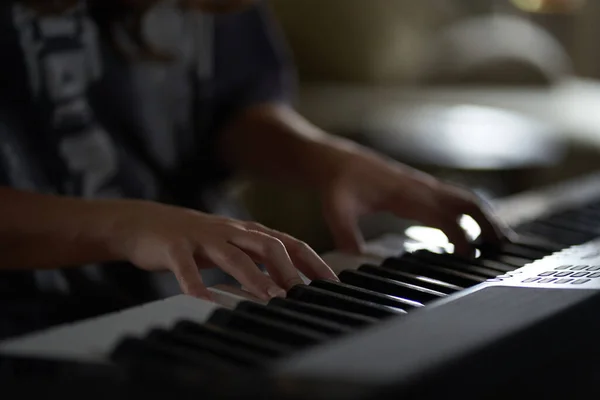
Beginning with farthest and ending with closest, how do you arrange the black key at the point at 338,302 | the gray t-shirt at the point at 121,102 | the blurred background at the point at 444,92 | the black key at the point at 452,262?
1. the blurred background at the point at 444,92
2. the gray t-shirt at the point at 121,102
3. the black key at the point at 452,262
4. the black key at the point at 338,302

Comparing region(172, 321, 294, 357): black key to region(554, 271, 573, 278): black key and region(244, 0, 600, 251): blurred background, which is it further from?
region(244, 0, 600, 251): blurred background

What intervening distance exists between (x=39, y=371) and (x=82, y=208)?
24 centimetres

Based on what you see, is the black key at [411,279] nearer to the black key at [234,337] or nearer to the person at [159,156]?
the person at [159,156]

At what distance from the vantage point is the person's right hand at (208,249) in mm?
504

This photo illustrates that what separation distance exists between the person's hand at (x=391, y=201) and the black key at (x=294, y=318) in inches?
8.7

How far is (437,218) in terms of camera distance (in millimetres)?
721

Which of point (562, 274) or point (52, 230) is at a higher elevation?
point (562, 274)

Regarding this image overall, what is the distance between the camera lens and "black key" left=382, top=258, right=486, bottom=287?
540 mm

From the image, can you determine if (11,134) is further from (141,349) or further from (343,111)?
(343,111)

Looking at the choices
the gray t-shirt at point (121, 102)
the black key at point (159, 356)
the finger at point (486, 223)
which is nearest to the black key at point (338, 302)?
the black key at point (159, 356)

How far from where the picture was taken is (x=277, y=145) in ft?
3.23

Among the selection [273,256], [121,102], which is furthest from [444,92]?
[273,256]

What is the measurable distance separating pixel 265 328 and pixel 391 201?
0.37m

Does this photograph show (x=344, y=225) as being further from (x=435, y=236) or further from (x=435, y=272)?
(x=435, y=272)
